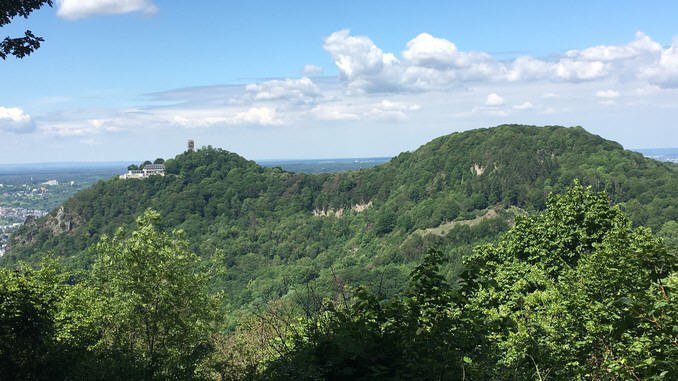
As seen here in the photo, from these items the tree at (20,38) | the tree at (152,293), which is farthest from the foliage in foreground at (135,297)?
the tree at (20,38)

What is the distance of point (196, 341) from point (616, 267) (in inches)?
765

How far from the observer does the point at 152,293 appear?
81.0 feet

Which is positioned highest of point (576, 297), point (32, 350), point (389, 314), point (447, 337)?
point (389, 314)

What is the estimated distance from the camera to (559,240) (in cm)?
2564

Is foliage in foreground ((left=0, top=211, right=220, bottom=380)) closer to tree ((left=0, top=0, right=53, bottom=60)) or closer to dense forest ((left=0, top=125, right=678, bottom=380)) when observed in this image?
dense forest ((left=0, top=125, right=678, bottom=380))

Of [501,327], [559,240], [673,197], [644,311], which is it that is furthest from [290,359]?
[673,197]

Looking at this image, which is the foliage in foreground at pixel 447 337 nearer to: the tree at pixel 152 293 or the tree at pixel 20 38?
the tree at pixel 20 38

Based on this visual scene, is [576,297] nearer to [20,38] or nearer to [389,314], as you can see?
[389,314]

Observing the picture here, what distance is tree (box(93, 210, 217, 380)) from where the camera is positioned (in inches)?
928

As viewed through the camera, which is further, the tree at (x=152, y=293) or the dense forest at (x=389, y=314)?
the tree at (x=152, y=293)

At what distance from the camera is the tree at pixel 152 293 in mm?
23562

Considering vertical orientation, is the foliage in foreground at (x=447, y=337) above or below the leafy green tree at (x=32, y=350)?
above

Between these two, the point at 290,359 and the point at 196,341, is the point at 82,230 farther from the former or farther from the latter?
the point at 290,359

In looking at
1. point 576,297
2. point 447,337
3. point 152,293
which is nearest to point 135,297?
point 152,293
